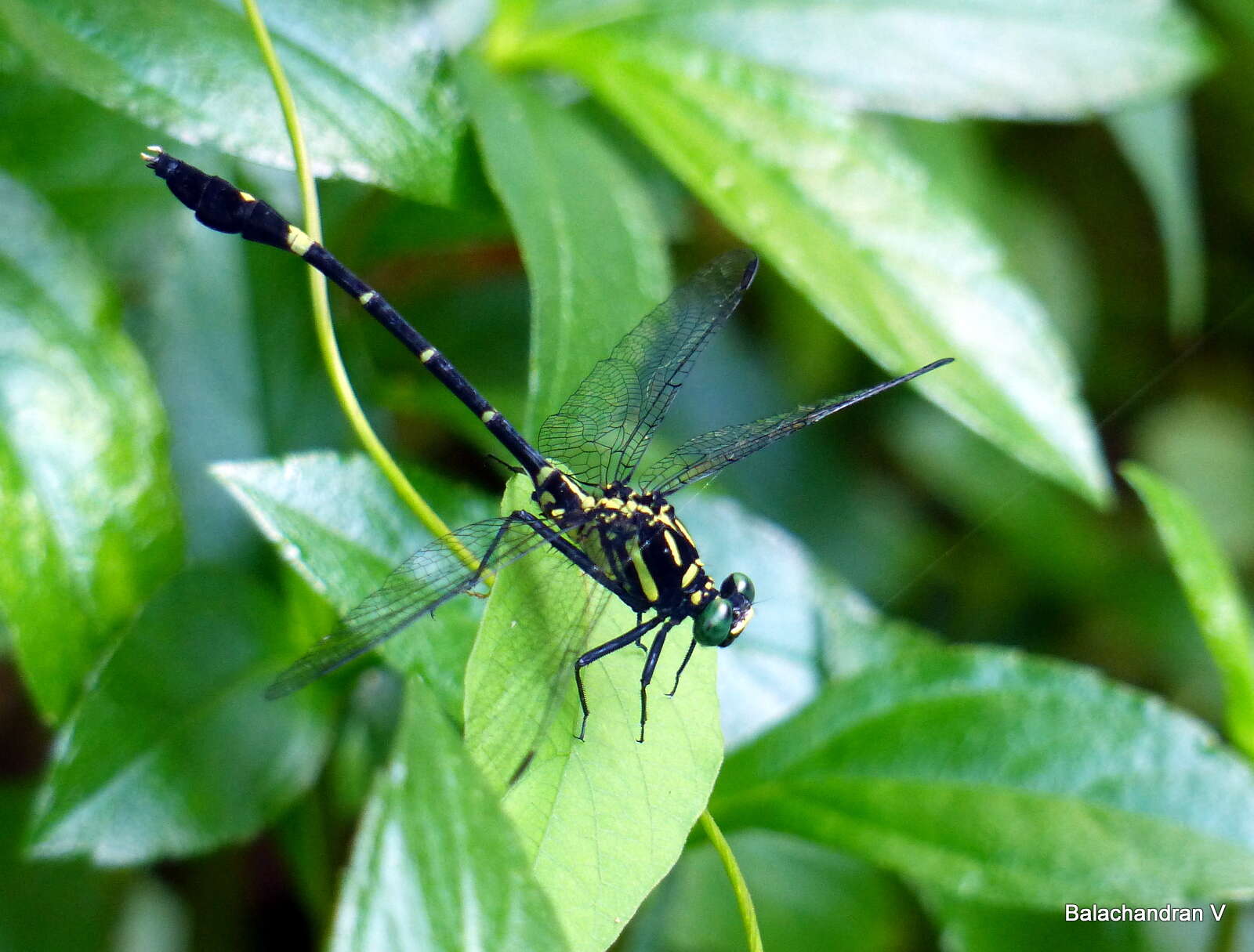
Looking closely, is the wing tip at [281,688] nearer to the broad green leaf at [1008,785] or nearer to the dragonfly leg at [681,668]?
the dragonfly leg at [681,668]

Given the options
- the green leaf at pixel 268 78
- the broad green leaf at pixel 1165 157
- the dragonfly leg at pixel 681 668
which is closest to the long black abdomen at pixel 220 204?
the green leaf at pixel 268 78

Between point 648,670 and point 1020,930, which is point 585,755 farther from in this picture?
point 1020,930

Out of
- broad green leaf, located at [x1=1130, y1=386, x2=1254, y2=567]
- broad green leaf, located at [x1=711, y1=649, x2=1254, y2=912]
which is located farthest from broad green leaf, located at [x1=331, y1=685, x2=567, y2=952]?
broad green leaf, located at [x1=1130, y1=386, x2=1254, y2=567]

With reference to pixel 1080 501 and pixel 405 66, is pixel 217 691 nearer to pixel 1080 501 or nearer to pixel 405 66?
pixel 405 66

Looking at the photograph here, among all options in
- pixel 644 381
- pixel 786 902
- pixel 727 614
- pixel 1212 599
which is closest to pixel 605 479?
pixel 644 381

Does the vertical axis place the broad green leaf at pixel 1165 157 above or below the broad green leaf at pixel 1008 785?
below

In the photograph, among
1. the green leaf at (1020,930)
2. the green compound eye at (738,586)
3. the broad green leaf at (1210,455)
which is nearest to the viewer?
the green compound eye at (738,586)

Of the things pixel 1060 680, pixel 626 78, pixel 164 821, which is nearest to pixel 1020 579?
pixel 1060 680

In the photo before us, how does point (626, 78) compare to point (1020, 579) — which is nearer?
point (626, 78)
